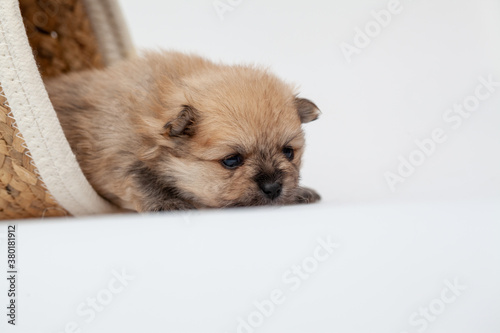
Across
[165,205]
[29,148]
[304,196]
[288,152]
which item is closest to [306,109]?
[288,152]

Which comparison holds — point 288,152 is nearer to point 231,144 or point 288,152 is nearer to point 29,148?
point 231,144

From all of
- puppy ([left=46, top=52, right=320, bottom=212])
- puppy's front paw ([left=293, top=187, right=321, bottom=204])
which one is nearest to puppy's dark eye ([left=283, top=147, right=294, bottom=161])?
puppy ([left=46, top=52, right=320, bottom=212])

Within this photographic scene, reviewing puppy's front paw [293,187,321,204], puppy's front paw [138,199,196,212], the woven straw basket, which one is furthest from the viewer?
puppy's front paw [293,187,321,204]

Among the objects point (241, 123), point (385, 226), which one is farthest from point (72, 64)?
point (385, 226)

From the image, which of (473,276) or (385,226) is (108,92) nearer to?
(385,226)

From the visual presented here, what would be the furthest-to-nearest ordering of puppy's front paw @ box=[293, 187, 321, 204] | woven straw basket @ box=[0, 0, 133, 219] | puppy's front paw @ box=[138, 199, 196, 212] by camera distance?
puppy's front paw @ box=[293, 187, 321, 204]
puppy's front paw @ box=[138, 199, 196, 212]
woven straw basket @ box=[0, 0, 133, 219]

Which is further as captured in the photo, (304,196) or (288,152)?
(304,196)

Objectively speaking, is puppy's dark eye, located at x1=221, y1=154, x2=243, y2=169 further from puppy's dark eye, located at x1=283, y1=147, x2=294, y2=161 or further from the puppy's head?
puppy's dark eye, located at x1=283, y1=147, x2=294, y2=161
